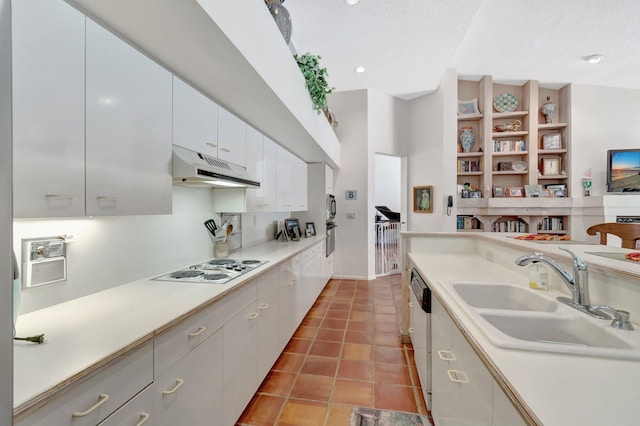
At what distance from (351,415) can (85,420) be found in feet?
4.83

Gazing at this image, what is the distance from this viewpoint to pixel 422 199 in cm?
511

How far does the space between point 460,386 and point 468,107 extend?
17.7 ft

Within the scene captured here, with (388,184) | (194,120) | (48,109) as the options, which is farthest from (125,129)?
(388,184)

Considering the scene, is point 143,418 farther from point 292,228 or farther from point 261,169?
point 292,228

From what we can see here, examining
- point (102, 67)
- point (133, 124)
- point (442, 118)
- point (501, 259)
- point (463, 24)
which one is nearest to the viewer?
point (102, 67)

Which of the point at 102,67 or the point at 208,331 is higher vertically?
the point at 102,67

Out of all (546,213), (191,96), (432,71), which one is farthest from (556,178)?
(191,96)

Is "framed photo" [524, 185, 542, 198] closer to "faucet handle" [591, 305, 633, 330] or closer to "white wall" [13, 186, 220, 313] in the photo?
"faucet handle" [591, 305, 633, 330]

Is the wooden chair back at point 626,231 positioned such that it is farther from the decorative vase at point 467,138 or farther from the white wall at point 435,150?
the decorative vase at point 467,138

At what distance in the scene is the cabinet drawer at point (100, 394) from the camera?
709 millimetres

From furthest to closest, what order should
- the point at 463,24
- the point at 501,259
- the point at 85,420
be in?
the point at 463,24, the point at 501,259, the point at 85,420

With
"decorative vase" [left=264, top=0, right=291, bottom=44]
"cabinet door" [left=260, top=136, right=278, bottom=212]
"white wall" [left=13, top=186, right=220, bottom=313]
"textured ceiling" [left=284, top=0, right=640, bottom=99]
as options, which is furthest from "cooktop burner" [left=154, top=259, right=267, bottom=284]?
"textured ceiling" [left=284, top=0, right=640, bottom=99]

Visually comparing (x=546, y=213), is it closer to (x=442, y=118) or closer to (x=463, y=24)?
(x=442, y=118)

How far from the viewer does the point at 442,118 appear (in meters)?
4.68
